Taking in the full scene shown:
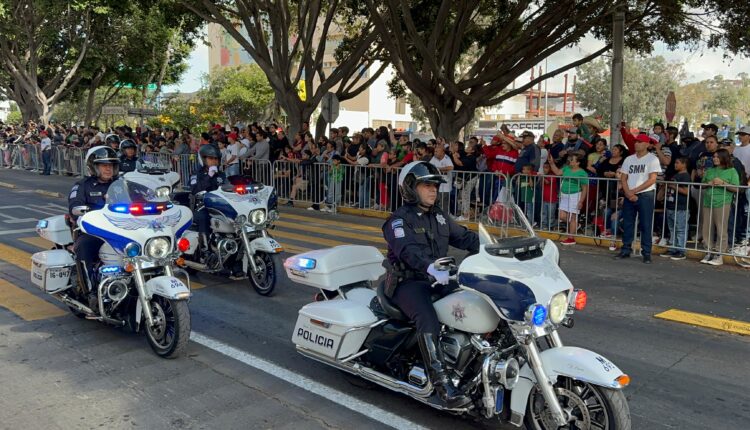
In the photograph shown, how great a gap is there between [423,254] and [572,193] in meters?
7.65

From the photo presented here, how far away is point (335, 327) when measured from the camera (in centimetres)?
480

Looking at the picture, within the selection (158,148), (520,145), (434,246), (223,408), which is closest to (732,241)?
(520,145)

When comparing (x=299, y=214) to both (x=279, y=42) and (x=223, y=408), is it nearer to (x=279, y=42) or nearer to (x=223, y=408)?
(x=279, y=42)

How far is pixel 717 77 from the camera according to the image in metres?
82.9

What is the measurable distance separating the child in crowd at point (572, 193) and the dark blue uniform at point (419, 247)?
Answer: 7.12 m

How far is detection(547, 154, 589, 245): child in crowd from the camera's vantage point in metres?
11.4

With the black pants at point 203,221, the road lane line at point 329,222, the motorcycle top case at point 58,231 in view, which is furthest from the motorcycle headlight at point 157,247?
the road lane line at point 329,222

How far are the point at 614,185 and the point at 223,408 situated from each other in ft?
27.5

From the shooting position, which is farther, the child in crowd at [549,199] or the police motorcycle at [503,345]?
the child in crowd at [549,199]

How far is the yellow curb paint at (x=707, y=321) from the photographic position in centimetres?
657

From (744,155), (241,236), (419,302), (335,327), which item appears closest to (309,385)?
(335,327)

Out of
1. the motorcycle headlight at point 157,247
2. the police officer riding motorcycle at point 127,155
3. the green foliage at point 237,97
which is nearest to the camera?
the motorcycle headlight at point 157,247

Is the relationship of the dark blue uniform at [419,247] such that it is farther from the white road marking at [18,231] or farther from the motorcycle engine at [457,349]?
the white road marking at [18,231]

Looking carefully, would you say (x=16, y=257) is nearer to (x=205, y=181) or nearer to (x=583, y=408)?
(x=205, y=181)
